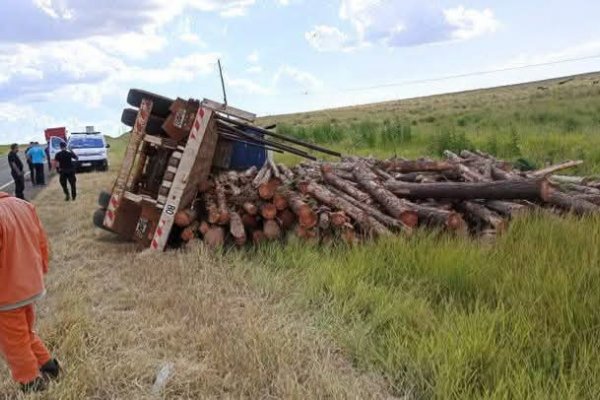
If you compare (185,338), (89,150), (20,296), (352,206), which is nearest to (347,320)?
(185,338)

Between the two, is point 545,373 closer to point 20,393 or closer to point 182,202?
point 20,393

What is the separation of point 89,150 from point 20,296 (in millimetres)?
24415

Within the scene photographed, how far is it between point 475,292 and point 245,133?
18.3 ft

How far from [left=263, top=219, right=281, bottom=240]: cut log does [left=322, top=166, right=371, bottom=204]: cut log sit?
1261 mm

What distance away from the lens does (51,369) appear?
173 inches

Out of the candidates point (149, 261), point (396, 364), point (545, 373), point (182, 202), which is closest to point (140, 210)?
point (182, 202)

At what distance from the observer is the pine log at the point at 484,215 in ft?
25.4

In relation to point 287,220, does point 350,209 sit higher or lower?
higher

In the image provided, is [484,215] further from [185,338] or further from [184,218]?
[185,338]

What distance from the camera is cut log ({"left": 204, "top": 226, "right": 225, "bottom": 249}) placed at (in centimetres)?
836

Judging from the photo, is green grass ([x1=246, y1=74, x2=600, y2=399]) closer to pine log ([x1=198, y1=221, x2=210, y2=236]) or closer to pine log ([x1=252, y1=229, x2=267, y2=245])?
pine log ([x1=252, y1=229, x2=267, y2=245])

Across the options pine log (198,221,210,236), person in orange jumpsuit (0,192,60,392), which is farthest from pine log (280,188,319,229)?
person in orange jumpsuit (0,192,60,392)

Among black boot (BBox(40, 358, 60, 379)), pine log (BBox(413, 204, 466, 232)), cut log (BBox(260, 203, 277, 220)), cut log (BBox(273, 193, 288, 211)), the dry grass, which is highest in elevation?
cut log (BBox(273, 193, 288, 211))

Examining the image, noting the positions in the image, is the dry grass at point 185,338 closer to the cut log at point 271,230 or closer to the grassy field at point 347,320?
the grassy field at point 347,320
